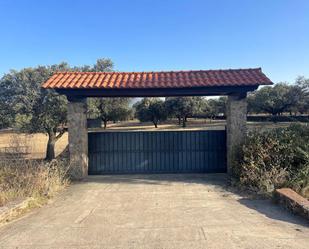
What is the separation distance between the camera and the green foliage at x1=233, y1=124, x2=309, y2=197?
8648 mm

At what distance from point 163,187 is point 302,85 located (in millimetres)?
40736

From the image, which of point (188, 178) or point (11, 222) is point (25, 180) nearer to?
point (11, 222)

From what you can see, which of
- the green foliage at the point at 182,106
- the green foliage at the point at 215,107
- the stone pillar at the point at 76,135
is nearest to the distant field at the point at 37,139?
the stone pillar at the point at 76,135

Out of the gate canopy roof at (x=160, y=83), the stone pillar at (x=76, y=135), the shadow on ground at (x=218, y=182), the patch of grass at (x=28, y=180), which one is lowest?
the shadow on ground at (x=218, y=182)

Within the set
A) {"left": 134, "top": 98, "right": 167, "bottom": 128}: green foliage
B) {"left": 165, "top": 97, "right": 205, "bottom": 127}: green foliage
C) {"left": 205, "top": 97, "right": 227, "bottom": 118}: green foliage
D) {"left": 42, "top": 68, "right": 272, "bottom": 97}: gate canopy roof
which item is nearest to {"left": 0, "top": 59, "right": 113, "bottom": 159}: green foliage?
{"left": 42, "top": 68, "right": 272, "bottom": 97}: gate canopy roof

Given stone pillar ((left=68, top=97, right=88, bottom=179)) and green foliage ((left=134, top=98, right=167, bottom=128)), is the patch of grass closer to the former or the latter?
stone pillar ((left=68, top=97, right=88, bottom=179))

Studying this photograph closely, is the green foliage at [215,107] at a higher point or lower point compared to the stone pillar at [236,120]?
higher

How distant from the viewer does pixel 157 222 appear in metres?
6.26

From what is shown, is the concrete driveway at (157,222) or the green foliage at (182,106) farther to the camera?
the green foliage at (182,106)

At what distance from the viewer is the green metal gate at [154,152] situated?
465 inches

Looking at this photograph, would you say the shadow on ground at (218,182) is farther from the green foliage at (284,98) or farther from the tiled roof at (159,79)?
the green foliage at (284,98)

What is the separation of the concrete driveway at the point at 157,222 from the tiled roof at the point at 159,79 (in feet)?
11.1

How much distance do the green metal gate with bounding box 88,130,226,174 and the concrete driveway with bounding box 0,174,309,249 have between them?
2.34 metres

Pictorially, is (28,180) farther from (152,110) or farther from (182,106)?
(152,110)
